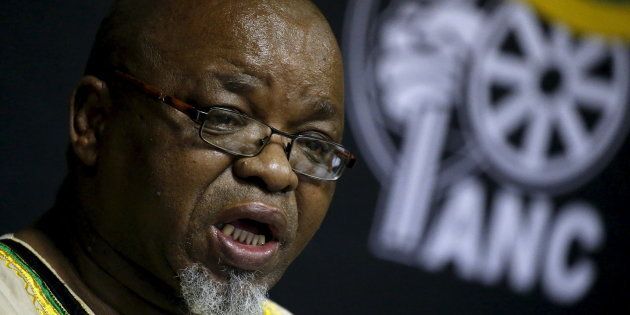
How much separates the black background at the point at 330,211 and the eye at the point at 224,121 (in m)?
0.68

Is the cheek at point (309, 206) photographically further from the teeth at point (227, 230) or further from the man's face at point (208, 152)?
the teeth at point (227, 230)

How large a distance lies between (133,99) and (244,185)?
0.20 meters

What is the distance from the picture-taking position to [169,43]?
3.96ft

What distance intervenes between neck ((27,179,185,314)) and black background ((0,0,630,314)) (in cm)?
50

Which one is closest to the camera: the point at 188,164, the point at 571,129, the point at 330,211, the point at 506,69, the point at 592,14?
the point at 188,164

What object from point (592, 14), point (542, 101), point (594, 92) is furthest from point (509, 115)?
point (592, 14)

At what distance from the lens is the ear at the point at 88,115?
126cm

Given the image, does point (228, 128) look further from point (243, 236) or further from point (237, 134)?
point (243, 236)

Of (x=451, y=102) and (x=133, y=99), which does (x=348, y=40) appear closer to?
(x=451, y=102)

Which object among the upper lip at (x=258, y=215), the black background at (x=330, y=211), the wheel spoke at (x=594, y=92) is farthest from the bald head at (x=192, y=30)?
the wheel spoke at (x=594, y=92)

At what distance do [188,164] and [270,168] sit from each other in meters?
0.11

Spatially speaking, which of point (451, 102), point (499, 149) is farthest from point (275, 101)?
point (499, 149)

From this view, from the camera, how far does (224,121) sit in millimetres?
1193

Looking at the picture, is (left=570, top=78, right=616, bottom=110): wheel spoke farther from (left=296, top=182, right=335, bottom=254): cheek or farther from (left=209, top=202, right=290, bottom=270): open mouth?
(left=209, top=202, right=290, bottom=270): open mouth
